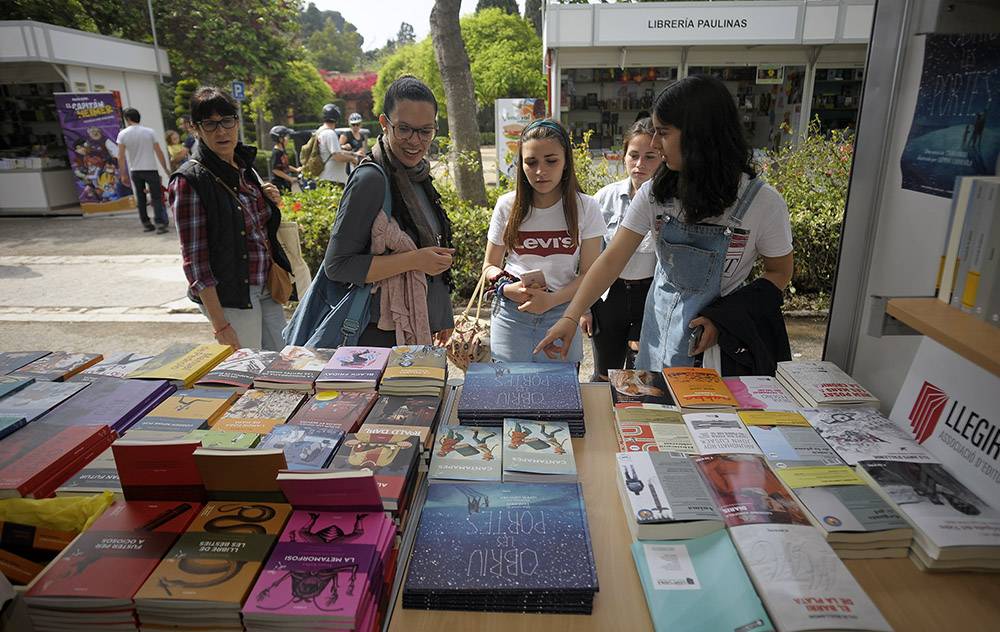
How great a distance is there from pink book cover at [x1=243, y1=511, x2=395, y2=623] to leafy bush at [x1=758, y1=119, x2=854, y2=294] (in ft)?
14.5

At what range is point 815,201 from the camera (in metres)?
5.13

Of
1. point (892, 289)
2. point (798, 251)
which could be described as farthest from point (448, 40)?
point (892, 289)

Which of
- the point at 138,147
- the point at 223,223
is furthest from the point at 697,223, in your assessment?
the point at 138,147

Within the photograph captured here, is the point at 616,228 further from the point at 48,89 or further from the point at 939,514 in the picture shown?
the point at 48,89

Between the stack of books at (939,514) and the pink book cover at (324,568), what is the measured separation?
1.09 metres

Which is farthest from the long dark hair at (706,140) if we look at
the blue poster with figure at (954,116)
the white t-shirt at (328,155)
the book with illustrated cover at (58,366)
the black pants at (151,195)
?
the black pants at (151,195)

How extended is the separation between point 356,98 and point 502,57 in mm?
19520

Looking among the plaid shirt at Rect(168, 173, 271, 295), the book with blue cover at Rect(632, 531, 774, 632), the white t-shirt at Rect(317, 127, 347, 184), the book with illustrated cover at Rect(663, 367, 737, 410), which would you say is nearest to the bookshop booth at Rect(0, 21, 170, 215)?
the white t-shirt at Rect(317, 127, 347, 184)

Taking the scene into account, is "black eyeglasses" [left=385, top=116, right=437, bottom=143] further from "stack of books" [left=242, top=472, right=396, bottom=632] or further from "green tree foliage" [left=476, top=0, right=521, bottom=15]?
"green tree foliage" [left=476, top=0, right=521, bottom=15]

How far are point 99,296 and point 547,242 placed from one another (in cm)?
549

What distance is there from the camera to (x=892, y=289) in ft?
6.01

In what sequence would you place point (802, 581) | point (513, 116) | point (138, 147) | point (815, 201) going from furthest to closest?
1. point (513, 116)
2. point (138, 147)
3. point (815, 201)
4. point (802, 581)

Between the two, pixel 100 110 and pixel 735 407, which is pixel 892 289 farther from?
pixel 100 110

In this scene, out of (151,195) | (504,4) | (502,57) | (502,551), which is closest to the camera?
(502,551)
